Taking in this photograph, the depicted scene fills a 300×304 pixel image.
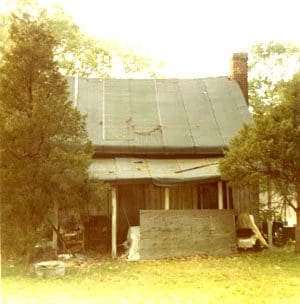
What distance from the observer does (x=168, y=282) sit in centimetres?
1041

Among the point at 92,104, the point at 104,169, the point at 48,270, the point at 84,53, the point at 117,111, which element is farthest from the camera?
the point at 84,53

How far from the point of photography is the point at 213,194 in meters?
18.2

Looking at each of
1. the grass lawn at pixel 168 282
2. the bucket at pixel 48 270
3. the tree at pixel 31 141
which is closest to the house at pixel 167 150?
the grass lawn at pixel 168 282

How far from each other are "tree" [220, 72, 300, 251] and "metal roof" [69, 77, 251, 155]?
342 centimetres

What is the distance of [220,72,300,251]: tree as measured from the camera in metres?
13.3

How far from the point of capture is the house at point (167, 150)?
48.4 ft

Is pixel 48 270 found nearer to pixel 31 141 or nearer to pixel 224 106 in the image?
pixel 31 141

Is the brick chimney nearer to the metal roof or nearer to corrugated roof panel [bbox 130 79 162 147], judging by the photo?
the metal roof

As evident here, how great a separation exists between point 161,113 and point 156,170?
3917 mm

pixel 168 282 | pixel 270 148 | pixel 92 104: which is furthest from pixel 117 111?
pixel 168 282

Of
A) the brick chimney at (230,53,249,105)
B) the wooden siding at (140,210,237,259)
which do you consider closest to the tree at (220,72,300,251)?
the wooden siding at (140,210,237,259)

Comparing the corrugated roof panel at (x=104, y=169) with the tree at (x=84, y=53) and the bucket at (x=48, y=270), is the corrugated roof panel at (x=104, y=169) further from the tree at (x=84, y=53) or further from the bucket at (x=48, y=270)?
the tree at (x=84, y=53)

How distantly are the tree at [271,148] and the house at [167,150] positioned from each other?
1337 millimetres

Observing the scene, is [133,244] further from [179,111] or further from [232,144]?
[179,111]
